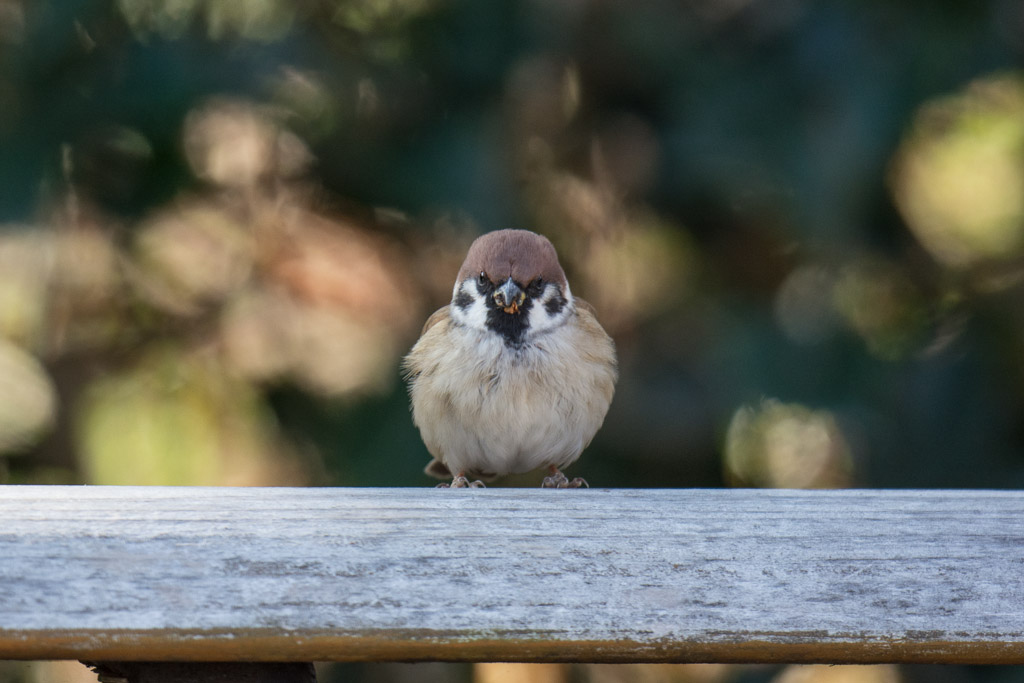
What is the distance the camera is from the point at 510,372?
2.20m

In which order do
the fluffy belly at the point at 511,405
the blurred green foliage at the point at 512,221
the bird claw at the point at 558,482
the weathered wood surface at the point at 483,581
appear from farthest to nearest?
the blurred green foliage at the point at 512,221 < the bird claw at the point at 558,482 < the fluffy belly at the point at 511,405 < the weathered wood surface at the point at 483,581

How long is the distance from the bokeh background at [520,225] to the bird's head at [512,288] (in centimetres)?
55

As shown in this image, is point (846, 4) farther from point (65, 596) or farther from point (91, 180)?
point (65, 596)

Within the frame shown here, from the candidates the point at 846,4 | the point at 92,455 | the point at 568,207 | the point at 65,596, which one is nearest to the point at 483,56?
the point at 568,207

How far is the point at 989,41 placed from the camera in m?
2.65

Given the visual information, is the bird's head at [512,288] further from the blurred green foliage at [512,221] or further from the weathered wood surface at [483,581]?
the weathered wood surface at [483,581]

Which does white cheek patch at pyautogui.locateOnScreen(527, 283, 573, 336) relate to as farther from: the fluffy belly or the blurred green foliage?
the blurred green foliage

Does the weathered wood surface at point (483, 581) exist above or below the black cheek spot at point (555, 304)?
below

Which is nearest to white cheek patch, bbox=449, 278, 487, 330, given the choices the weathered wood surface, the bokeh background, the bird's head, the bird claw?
the bird's head

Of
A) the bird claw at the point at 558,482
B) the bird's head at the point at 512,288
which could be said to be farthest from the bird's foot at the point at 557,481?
the bird's head at the point at 512,288

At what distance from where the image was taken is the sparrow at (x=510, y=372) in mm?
2193

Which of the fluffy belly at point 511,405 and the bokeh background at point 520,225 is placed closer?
the fluffy belly at point 511,405

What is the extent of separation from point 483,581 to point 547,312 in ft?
4.00

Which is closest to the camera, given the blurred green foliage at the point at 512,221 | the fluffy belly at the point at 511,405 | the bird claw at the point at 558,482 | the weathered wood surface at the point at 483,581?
the weathered wood surface at the point at 483,581
